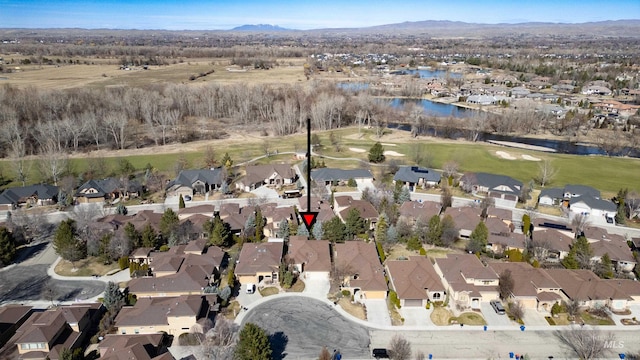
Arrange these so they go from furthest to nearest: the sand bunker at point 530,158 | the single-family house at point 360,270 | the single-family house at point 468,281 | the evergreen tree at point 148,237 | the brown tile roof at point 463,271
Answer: the sand bunker at point 530,158 → the evergreen tree at point 148,237 → the single-family house at point 360,270 → the brown tile roof at point 463,271 → the single-family house at point 468,281

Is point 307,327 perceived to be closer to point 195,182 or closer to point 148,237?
point 148,237

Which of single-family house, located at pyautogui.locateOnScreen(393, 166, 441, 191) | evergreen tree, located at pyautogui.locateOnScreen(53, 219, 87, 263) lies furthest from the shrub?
evergreen tree, located at pyautogui.locateOnScreen(53, 219, 87, 263)

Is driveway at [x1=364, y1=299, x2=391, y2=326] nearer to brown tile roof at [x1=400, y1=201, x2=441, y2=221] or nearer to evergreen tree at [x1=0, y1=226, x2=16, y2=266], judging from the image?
brown tile roof at [x1=400, y1=201, x2=441, y2=221]

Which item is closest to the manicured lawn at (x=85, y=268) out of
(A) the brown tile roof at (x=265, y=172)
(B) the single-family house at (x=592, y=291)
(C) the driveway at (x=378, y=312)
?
(A) the brown tile roof at (x=265, y=172)

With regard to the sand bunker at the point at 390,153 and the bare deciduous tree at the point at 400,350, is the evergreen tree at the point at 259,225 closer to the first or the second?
the bare deciduous tree at the point at 400,350

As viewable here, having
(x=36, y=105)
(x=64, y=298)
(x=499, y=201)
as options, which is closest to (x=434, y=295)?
(x=499, y=201)
